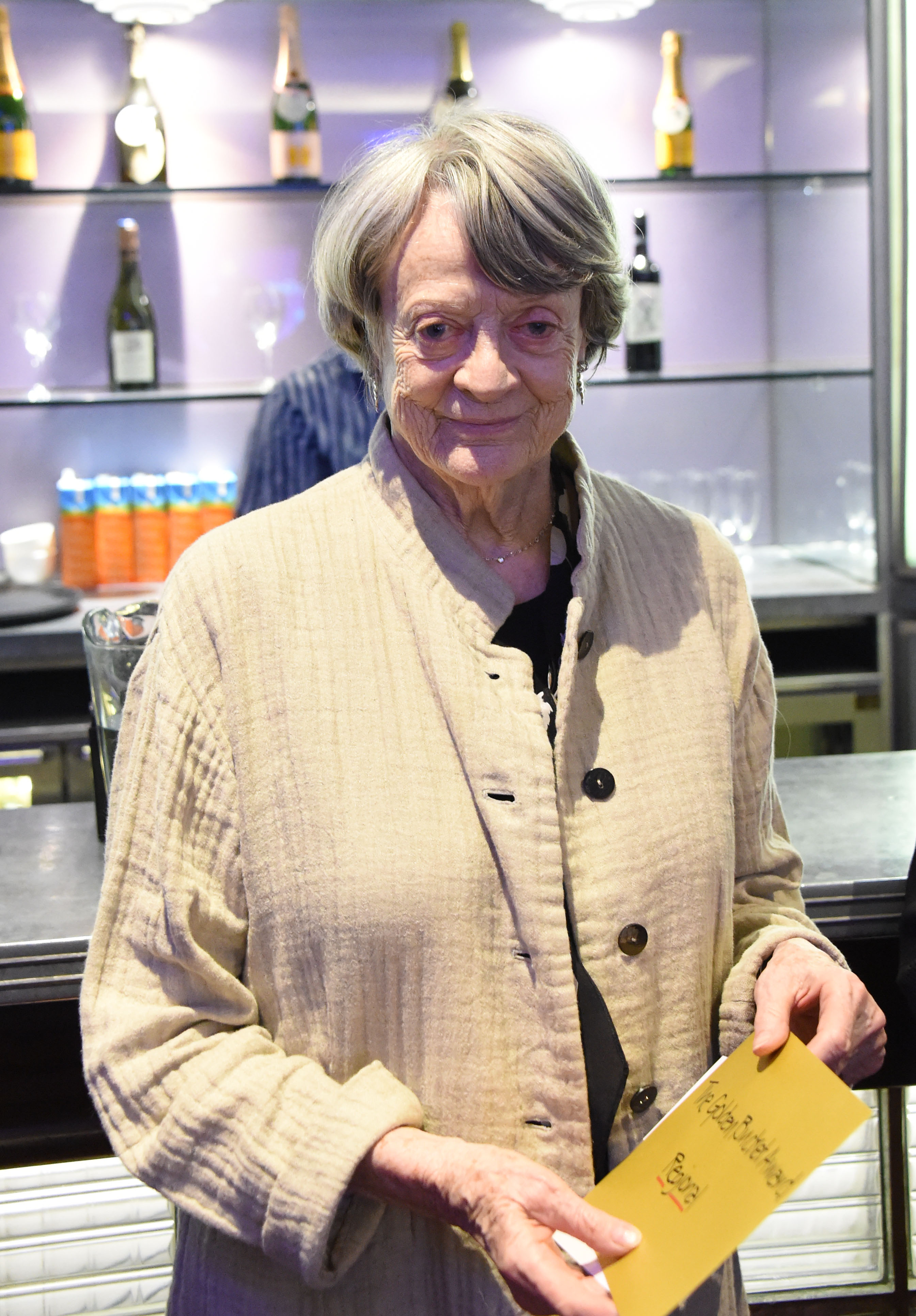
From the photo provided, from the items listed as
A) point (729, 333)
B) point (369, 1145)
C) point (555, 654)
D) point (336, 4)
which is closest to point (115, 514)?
point (336, 4)

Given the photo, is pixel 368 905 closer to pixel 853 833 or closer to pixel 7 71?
pixel 853 833

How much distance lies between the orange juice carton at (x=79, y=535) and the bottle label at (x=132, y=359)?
0.89ft

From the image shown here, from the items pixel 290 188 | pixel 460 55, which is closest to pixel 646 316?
pixel 460 55

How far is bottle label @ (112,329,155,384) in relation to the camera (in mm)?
3264

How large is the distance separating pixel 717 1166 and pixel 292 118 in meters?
2.96

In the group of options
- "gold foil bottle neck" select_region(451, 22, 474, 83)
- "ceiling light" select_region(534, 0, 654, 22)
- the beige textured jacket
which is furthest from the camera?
"gold foil bottle neck" select_region(451, 22, 474, 83)

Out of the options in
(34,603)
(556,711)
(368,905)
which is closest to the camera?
(368,905)

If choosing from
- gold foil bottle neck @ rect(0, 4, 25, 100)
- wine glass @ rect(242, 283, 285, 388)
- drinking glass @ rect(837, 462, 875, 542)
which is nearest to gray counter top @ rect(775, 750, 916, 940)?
drinking glass @ rect(837, 462, 875, 542)

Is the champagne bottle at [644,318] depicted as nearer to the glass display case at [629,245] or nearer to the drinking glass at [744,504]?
the glass display case at [629,245]

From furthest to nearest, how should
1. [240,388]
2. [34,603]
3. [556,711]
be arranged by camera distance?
[240,388]
[34,603]
[556,711]

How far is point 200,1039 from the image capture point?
97 centimetres

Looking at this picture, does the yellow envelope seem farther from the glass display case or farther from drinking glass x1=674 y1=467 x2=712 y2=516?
drinking glass x1=674 y1=467 x2=712 y2=516

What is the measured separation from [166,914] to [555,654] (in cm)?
38

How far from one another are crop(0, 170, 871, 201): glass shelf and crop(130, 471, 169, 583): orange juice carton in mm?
680
